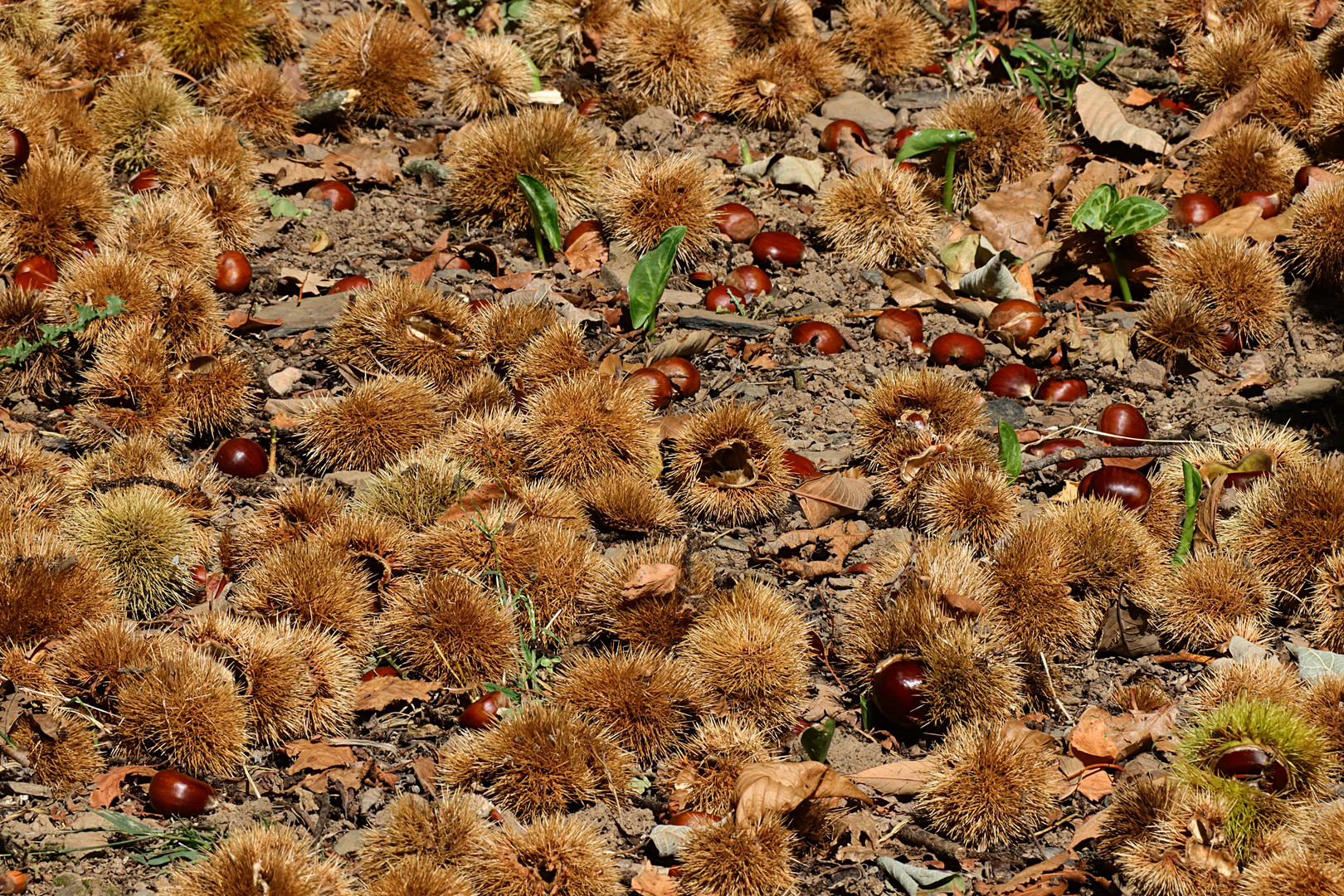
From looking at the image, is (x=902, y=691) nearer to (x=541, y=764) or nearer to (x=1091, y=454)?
(x=541, y=764)

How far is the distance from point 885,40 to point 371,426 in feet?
10.2

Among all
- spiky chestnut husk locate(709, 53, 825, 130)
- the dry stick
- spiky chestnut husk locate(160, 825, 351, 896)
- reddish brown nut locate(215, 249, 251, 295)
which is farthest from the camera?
spiky chestnut husk locate(709, 53, 825, 130)

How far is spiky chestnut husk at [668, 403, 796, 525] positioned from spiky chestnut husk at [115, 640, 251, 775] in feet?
4.50

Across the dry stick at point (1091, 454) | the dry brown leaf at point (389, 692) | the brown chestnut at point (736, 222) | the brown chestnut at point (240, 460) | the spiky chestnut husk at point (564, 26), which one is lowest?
the dry brown leaf at point (389, 692)

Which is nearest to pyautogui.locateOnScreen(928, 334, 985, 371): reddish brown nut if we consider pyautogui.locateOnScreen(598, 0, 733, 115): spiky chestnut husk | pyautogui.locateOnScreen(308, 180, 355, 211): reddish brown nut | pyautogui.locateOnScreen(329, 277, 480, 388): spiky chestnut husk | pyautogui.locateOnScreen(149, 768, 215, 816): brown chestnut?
pyautogui.locateOnScreen(329, 277, 480, 388): spiky chestnut husk

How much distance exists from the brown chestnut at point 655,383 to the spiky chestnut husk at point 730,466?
280 mm

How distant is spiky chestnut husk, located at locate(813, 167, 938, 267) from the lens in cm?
429

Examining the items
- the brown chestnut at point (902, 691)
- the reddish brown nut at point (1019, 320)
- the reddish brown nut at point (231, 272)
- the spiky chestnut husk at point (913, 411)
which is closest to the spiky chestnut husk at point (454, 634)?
the brown chestnut at point (902, 691)

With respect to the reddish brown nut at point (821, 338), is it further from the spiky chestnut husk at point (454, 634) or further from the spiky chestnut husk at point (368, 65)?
the spiky chestnut husk at point (368, 65)

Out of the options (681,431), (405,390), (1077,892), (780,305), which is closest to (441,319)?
(405,390)

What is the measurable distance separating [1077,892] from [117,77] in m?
4.71

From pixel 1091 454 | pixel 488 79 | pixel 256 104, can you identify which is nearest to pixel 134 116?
pixel 256 104

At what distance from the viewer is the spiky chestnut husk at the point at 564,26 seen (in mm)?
5152

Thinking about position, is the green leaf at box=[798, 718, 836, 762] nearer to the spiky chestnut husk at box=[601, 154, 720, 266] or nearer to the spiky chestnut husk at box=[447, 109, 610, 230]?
the spiky chestnut husk at box=[601, 154, 720, 266]
